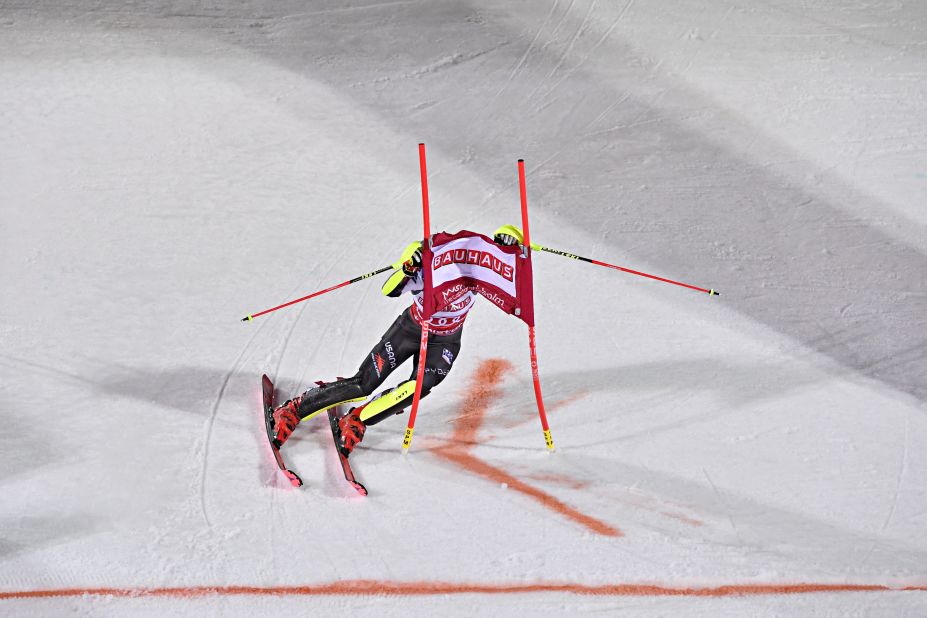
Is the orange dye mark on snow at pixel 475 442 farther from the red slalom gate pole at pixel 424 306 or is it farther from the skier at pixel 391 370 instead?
the skier at pixel 391 370

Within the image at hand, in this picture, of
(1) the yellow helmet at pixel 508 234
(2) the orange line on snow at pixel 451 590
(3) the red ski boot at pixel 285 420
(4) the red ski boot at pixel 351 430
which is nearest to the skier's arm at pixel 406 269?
(1) the yellow helmet at pixel 508 234

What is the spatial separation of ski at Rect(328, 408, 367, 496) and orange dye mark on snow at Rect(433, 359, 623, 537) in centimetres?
48

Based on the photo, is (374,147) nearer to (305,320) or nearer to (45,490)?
(305,320)

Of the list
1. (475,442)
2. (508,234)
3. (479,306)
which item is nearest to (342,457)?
(475,442)

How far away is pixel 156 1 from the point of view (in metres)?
10.1

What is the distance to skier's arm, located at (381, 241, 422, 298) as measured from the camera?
557cm

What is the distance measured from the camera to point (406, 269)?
559 cm

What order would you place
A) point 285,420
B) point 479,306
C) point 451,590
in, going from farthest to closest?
1. point 479,306
2. point 285,420
3. point 451,590

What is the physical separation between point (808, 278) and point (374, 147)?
3.32 metres

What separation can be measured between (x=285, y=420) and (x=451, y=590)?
1.42 metres

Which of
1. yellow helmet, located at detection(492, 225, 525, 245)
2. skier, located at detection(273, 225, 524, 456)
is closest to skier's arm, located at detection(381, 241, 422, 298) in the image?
skier, located at detection(273, 225, 524, 456)

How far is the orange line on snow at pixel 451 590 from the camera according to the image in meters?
5.20

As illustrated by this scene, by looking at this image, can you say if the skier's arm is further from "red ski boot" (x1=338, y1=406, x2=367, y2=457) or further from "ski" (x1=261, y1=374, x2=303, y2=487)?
"ski" (x1=261, y1=374, x2=303, y2=487)

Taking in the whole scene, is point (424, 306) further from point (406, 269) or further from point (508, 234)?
point (508, 234)
